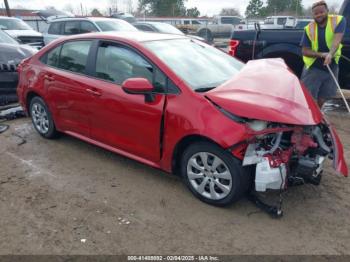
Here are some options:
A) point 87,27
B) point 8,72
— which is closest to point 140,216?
point 8,72

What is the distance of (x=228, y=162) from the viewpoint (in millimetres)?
3283

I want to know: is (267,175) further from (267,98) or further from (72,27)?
(72,27)

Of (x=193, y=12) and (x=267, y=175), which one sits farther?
(x=193, y=12)

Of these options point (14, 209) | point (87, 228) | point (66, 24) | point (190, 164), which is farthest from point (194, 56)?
point (66, 24)

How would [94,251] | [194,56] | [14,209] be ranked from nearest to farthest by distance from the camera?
[94,251] → [14,209] → [194,56]

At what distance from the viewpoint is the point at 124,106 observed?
392 centimetres

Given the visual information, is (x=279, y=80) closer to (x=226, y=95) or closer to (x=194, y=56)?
(x=226, y=95)

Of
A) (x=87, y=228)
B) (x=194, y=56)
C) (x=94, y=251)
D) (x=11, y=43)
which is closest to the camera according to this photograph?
(x=94, y=251)

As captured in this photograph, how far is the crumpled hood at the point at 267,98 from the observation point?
3131 mm

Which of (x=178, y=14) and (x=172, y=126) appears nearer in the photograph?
(x=172, y=126)

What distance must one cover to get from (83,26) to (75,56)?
740cm

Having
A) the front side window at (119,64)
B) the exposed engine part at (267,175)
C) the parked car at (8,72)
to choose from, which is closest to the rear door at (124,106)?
the front side window at (119,64)

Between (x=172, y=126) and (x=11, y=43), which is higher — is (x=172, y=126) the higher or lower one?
the lower one

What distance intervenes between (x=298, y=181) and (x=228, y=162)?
71cm
